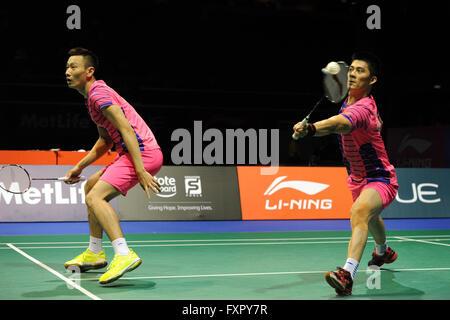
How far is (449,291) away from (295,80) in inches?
686

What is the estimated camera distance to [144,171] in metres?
4.95

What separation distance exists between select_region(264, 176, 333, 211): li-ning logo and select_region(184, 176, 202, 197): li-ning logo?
1.12 meters

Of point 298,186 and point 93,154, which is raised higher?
point 93,154

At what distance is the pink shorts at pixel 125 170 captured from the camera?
513cm

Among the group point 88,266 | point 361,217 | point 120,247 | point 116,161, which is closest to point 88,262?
point 88,266

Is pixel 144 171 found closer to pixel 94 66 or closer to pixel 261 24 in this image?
pixel 94 66

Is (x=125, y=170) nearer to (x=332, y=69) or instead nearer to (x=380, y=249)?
(x=332, y=69)

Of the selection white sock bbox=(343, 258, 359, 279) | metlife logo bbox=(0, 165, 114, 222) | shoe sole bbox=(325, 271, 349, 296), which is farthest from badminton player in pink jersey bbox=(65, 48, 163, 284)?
metlife logo bbox=(0, 165, 114, 222)

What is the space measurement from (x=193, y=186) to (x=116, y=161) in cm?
524

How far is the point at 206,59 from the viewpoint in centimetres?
2080

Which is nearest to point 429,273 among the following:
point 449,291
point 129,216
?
point 449,291

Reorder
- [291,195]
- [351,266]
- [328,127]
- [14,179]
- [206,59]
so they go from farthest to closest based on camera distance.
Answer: [206,59] → [291,195] → [14,179] → [351,266] → [328,127]

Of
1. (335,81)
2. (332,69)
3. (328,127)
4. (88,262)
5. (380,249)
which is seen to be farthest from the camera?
(380,249)

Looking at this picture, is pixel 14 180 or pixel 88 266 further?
pixel 14 180
